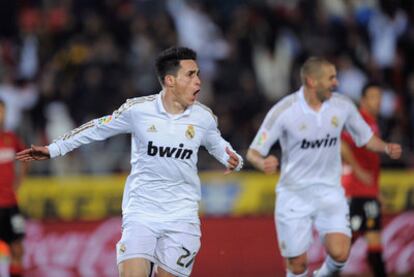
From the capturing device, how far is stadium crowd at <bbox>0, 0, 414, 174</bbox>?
642 inches

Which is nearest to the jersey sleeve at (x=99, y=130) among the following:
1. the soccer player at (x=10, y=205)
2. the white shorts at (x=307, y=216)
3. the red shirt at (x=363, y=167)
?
the white shorts at (x=307, y=216)

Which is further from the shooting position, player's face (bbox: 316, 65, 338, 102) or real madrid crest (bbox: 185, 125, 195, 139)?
player's face (bbox: 316, 65, 338, 102)

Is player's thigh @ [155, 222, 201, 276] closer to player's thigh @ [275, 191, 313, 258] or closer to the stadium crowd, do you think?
player's thigh @ [275, 191, 313, 258]

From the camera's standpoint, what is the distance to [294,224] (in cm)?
1000

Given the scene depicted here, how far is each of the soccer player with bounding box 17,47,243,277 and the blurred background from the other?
5.59 meters

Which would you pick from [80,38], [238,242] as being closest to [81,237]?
[238,242]

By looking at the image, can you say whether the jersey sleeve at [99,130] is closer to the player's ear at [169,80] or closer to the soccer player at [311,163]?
the player's ear at [169,80]

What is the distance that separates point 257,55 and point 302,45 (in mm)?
824

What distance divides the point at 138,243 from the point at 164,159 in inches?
28.6

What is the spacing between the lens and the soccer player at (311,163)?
995cm

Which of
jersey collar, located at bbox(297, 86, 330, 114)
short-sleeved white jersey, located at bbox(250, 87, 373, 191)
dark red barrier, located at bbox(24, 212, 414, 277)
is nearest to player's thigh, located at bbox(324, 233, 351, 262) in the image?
short-sleeved white jersey, located at bbox(250, 87, 373, 191)

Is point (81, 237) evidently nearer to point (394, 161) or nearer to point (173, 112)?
point (394, 161)

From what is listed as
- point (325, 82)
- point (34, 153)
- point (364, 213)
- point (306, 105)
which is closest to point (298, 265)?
point (306, 105)

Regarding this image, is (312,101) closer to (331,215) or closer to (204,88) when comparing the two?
(331,215)
